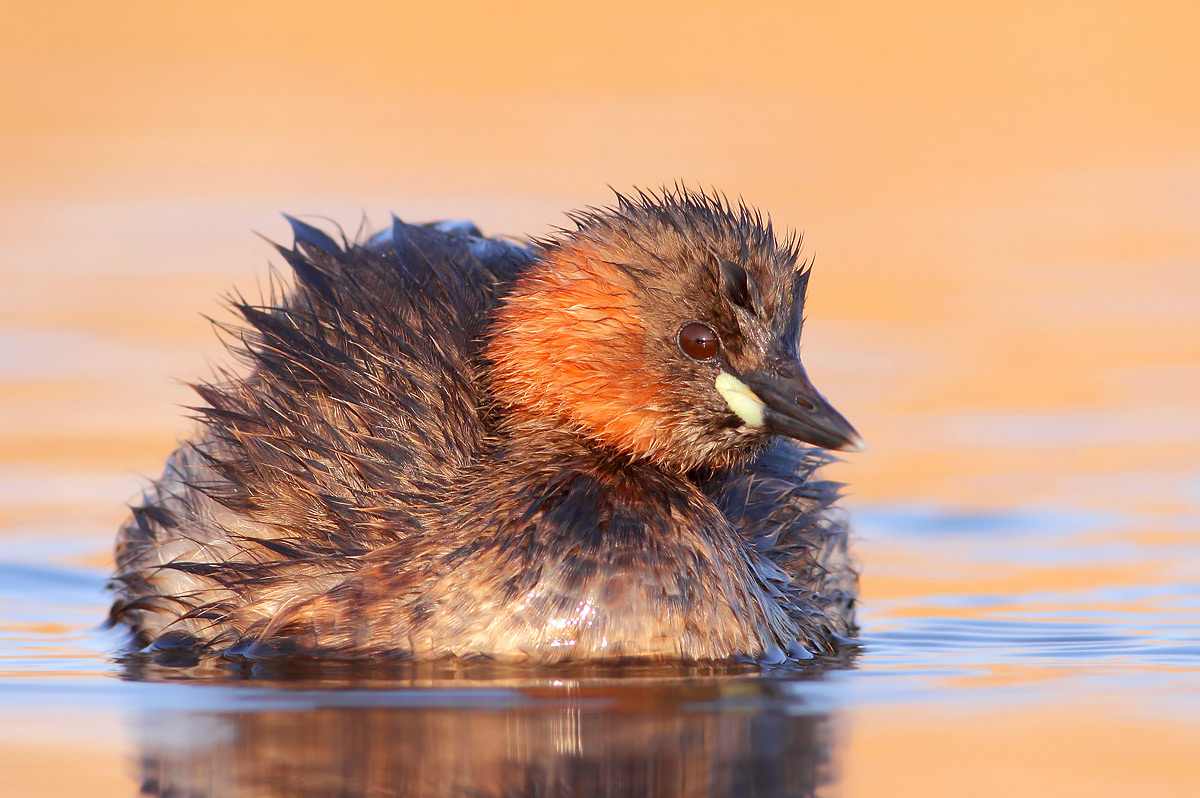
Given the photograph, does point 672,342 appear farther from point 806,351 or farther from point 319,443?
point 806,351

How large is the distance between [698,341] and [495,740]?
2.16 meters

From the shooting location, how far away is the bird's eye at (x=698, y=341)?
7852 mm

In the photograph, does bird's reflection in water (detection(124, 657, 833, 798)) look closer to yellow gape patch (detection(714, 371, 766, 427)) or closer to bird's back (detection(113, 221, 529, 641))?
bird's back (detection(113, 221, 529, 641))

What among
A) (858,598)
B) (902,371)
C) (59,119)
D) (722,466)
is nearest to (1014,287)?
(902,371)

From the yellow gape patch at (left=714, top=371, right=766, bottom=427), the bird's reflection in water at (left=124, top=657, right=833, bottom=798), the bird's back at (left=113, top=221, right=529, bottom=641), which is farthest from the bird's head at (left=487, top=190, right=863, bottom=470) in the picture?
the bird's reflection in water at (left=124, top=657, right=833, bottom=798)

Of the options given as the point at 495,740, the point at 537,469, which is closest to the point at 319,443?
the point at 537,469

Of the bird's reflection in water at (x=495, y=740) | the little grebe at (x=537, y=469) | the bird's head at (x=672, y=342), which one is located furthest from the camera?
the bird's head at (x=672, y=342)

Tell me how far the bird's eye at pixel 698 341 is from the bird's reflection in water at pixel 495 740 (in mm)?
1319

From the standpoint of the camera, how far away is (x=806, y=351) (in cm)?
1392

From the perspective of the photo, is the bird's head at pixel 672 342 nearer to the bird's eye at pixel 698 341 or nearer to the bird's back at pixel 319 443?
the bird's eye at pixel 698 341

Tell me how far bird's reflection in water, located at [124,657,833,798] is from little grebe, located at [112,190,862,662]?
441mm

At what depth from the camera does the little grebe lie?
24.8 feet

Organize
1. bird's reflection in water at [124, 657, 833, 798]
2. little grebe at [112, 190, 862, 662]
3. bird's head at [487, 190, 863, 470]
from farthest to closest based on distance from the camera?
bird's head at [487, 190, 863, 470] < little grebe at [112, 190, 862, 662] < bird's reflection in water at [124, 657, 833, 798]

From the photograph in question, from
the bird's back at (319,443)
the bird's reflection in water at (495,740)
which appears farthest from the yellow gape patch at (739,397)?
the bird's reflection in water at (495,740)
